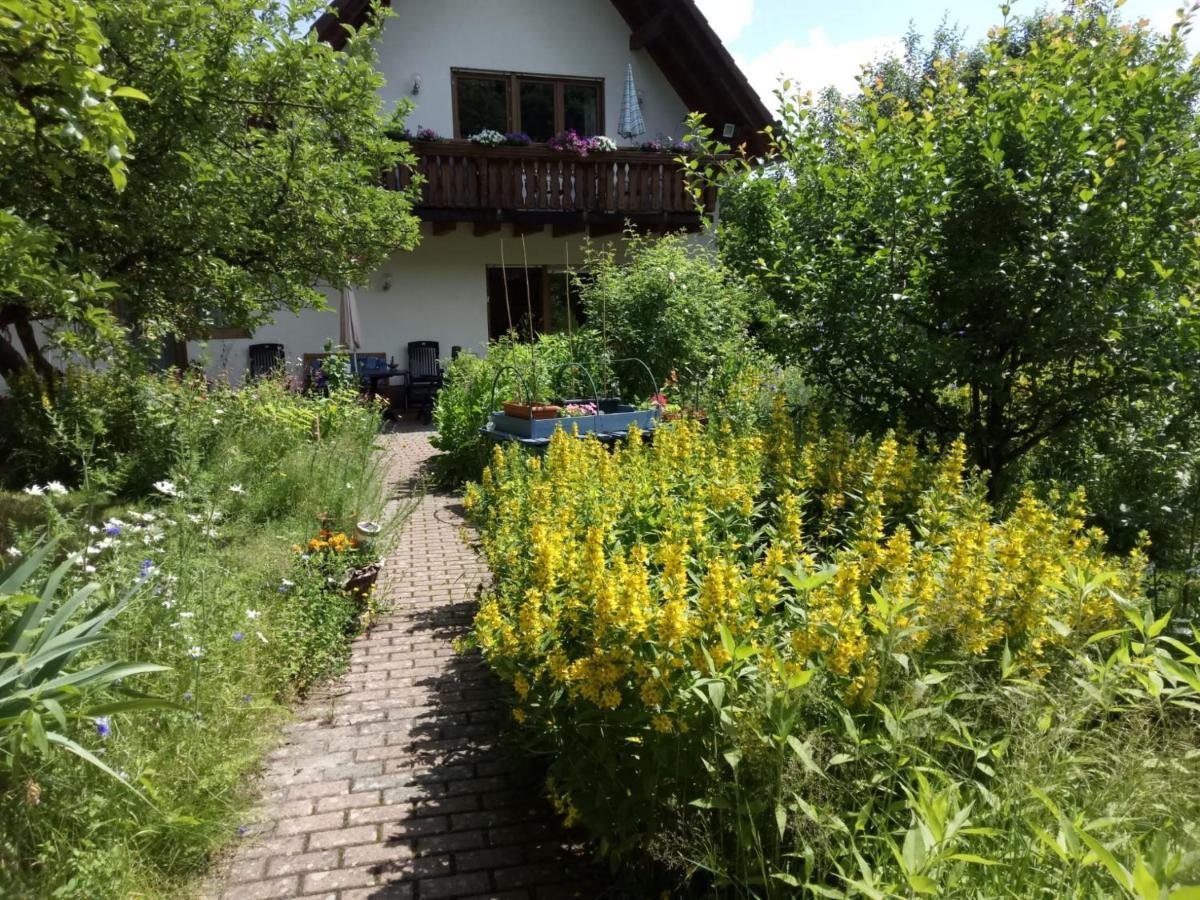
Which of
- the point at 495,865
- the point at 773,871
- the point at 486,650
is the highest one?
the point at 486,650

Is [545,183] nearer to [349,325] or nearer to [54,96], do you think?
[349,325]

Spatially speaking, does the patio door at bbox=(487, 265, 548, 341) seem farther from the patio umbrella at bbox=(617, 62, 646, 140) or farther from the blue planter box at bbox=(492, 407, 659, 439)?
the blue planter box at bbox=(492, 407, 659, 439)

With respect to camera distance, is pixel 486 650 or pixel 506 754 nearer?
pixel 486 650

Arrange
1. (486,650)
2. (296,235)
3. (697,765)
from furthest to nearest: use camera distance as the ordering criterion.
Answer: (296,235), (486,650), (697,765)

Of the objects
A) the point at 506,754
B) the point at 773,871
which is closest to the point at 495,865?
the point at 506,754

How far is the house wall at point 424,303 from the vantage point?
12.9 metres

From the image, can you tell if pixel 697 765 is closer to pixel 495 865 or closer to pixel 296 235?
pixel 495 865

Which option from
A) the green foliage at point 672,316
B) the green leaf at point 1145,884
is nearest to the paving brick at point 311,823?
the green leaf at point 1145,884

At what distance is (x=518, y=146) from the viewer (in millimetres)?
12430

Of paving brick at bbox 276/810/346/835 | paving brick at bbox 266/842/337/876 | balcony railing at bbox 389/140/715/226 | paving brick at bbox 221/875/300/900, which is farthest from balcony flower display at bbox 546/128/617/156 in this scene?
paving brick at bbox 221/875/300/900

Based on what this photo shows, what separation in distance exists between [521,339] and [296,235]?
7128mm

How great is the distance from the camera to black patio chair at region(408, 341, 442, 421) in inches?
501

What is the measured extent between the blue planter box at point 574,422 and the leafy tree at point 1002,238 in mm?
1695

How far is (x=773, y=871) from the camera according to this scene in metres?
1.85
